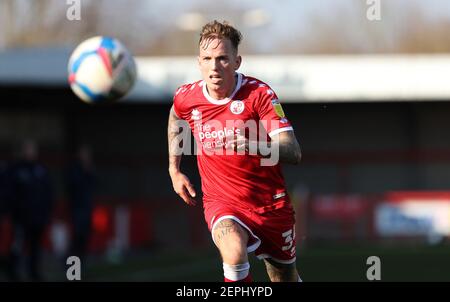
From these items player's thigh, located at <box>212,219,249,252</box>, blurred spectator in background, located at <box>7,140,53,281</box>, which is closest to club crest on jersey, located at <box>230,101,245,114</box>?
player's thigh, located at <box>212,219,249,252</box>

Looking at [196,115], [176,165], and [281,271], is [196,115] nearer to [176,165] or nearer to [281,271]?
[176,165]

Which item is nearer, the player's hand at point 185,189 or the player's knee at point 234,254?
the player's knee at point 234,254

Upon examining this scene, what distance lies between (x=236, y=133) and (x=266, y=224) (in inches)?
31.6

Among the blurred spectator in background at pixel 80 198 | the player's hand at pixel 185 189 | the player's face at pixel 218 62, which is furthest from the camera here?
the blurred spectator in background at pixel 80 198

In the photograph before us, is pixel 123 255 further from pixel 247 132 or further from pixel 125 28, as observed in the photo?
pixel 125 28

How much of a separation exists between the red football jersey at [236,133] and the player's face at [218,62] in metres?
0.16

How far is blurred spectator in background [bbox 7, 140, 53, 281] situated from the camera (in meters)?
15.3

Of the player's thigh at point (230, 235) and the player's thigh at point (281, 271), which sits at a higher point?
the player's thigh at point (230, 235)

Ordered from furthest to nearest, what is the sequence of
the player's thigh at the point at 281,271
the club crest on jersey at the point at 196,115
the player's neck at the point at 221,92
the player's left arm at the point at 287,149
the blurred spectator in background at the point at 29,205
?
the blurred spectator in background at the point at 29,205 → the player's thigh at the point at 281,271 → the club crest on jersey at the point at 196,115 → the player's neck at the point at 221,92 → the player's left arm at the point at 287,149

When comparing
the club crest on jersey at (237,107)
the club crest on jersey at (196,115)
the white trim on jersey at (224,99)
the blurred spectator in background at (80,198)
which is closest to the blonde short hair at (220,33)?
→ the white trim on jersey at (224,99)

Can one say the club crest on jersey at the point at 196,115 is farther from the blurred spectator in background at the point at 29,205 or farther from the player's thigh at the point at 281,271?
the blurred spectator in background at the point at 29,205

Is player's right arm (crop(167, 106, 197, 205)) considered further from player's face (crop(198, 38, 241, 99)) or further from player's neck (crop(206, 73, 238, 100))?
player's face (crop(198, 38, 241, 99))

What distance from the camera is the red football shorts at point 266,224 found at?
788 centimetres

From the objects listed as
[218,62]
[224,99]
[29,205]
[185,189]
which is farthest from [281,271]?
[29,205]
